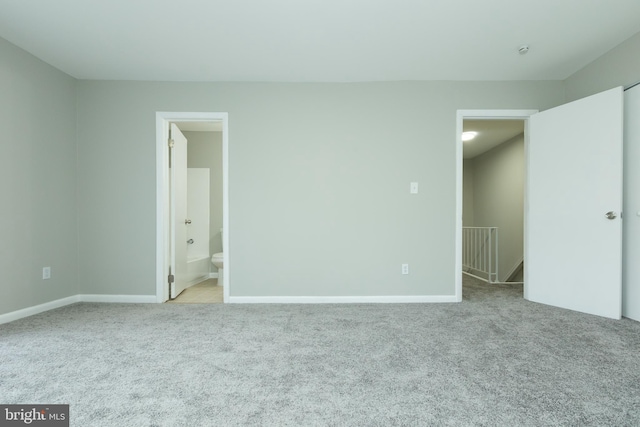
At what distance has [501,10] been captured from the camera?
6.55 feet

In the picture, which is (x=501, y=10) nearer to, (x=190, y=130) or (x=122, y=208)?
(x=122, y=208)

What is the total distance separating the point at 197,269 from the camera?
4141 millimetres

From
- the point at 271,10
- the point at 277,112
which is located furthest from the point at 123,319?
the point at 271,10

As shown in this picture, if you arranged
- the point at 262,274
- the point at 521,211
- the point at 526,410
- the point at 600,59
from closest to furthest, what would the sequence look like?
1. the point at 526,410
2. the point at 600,59
3. the point at 262,274
4. the point at 521,211

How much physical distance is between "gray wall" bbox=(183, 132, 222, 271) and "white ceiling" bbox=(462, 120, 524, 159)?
12.3 feet

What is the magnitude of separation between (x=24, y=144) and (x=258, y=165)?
6.60 feet

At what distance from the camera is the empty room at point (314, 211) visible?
59.8 inches

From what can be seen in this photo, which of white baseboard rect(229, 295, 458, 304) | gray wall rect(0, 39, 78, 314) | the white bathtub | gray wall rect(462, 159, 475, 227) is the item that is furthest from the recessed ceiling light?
gray wall rect(0, 39, 78, 314)

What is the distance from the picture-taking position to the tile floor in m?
3.11

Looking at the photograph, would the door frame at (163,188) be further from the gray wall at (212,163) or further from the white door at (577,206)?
the white door at (577,206)

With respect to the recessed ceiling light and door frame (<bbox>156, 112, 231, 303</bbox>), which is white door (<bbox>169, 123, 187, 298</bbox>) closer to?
door frame (<bbox>156, 112, 231, 303</bbox>)

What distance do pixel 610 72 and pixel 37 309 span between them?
557 cm

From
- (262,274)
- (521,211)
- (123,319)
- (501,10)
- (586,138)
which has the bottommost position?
(123,319)

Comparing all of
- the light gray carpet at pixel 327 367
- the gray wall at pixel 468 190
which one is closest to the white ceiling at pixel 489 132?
the gray wall at pixel 468 190
